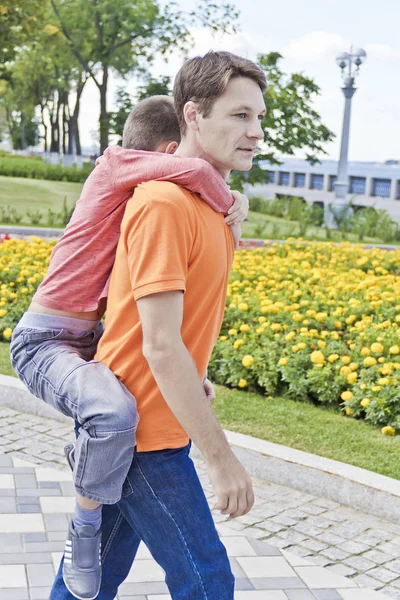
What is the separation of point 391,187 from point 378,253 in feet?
136

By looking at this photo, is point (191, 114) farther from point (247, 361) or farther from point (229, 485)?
point (247, 361)

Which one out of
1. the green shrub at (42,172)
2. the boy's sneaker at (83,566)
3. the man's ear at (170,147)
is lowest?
the green shrub at (42,172)

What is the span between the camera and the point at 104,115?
109ft

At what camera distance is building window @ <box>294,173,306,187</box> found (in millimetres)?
63812

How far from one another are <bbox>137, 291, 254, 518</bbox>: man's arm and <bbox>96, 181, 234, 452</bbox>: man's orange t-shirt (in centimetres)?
5

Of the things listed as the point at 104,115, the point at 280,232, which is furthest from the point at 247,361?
the point at 104,115

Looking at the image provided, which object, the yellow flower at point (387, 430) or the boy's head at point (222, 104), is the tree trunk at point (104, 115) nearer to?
the yellow flower at point (387, 430)

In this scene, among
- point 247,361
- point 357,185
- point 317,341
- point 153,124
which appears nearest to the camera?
point 153,124

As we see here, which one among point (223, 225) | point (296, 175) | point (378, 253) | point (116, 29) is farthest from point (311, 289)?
point (296, 175)

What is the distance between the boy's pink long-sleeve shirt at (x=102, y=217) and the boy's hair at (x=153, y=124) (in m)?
0.34

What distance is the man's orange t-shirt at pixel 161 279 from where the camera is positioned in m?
1.97

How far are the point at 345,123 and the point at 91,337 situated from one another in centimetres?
2221

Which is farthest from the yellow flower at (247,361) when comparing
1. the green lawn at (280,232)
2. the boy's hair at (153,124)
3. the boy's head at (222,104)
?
the green lawn at (280,232)

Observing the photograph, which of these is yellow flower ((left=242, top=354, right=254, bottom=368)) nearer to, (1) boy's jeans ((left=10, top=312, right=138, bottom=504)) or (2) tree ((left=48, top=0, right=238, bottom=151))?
(1) boy's jeans ((left=10, top=312, right=138, bottom=504))
